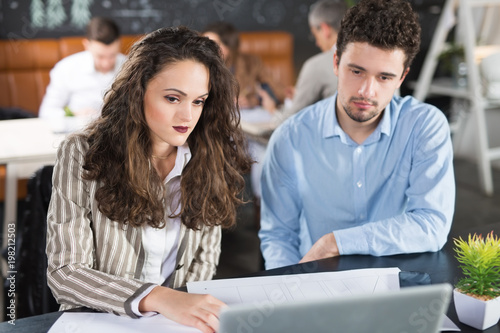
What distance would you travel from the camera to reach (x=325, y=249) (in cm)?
144

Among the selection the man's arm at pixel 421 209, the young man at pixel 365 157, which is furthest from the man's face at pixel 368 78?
the man's arm at pixel 421 209

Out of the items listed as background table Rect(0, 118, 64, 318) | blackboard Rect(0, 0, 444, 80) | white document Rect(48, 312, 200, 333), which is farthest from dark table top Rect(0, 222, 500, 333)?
blackboard Rect(0, 0, 444, 80)

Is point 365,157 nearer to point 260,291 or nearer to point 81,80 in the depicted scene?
point 260,291

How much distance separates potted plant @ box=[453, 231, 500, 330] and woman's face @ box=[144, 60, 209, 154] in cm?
67

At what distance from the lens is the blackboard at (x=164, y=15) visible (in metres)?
4.23

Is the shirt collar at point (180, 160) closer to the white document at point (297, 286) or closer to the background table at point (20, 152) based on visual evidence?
the white document at point (297, 286)

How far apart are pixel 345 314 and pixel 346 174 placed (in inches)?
38.3

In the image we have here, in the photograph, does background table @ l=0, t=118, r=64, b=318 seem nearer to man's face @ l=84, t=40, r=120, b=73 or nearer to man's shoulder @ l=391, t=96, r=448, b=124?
man's face @ l=84, t=40, r=120, b=73

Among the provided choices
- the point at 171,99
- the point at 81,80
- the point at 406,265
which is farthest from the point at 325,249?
the point at 81,80

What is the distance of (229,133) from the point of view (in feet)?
4.88

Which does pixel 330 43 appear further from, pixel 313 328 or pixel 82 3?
pixel 313 328

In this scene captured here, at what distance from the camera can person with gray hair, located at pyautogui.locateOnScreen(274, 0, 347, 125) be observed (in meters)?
2.88

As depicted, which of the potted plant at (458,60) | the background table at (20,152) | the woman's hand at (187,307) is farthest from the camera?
the potted plant at (458,60)

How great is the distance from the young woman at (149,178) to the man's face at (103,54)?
2.31 meters
